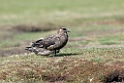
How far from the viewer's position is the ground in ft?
47.1

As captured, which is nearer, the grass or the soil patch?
the grass

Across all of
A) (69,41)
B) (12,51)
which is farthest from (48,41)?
(69,41)

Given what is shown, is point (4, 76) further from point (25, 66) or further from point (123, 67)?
point (123, 67)

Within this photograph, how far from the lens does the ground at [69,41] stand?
1435 cm

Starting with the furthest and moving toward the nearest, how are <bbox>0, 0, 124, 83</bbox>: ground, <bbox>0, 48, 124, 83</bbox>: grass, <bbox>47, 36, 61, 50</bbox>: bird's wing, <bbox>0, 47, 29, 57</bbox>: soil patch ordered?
1. <bbox>0, 47, 29, 57</bbox>: soil patch
2. <bbox>47, 36, 61, 50</bbox>: bird's wing
3. <bbox>0, 0, 124, 83</bbox>: ground
4. <bbox>0, 48, 124, 83</bbox>: grass

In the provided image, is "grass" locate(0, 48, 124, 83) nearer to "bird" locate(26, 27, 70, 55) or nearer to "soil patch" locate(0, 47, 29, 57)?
"bird" locate(26, 27, 70, 55)

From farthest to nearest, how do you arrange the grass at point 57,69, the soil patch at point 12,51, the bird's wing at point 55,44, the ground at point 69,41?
the soil patch at point 12,51, the bird's wing at point 55,44, the ground at point 69,41, the grass at point 57,69

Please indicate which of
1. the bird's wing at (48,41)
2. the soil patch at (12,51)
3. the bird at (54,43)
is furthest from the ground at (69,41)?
the bird's wing at (48,41)

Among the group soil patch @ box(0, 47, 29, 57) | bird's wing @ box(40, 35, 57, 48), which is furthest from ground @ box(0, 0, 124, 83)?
bird's wing @ box(40, 35, 57, 48)

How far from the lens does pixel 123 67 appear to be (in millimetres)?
14328

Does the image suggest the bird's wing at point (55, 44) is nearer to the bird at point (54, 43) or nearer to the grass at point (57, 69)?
the bird at point (54, 43)

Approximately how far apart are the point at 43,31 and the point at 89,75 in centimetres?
1785

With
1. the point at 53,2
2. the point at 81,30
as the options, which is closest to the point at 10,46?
the point at 81,30

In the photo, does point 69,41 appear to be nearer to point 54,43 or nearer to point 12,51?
point 12,51
